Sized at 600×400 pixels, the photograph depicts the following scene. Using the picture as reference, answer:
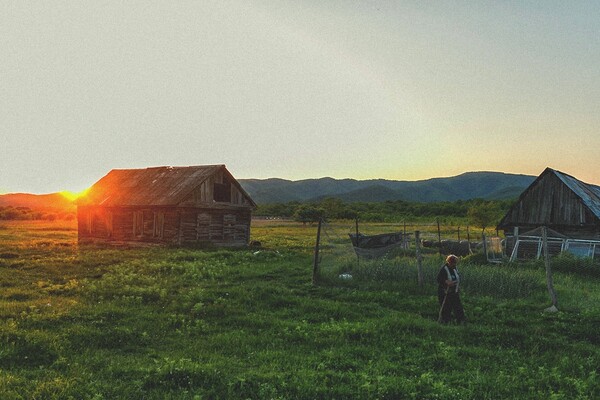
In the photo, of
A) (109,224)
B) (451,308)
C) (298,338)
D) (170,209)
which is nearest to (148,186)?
(109,224)

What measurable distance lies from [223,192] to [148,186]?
5725 millimetres

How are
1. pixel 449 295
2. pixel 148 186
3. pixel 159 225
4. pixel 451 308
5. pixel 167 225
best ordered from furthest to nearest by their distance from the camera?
pixel 148 186, pixel 159 225, pixel 167 225, pixel 451 308, pixel 449 295

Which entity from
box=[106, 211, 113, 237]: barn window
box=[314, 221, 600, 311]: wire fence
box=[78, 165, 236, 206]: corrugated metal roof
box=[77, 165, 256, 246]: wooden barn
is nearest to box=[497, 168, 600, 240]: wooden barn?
box=[314, 221, 600, 311]: wire fence

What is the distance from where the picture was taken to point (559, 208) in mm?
27328

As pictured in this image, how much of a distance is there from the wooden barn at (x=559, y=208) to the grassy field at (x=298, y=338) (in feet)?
35.5

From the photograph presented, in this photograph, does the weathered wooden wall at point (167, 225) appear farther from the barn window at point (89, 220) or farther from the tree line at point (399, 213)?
the tree line at point (399, 213)

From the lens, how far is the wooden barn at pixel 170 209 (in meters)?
31.8

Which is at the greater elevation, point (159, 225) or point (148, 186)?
point (148, 186)

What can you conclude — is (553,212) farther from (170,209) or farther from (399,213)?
(399,213)

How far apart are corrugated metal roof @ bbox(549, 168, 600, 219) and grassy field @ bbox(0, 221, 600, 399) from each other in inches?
441

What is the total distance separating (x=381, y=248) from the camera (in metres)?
21.7

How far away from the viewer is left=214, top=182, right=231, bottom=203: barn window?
3569 centimetres

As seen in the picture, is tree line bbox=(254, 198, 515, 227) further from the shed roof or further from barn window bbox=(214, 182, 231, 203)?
the shed roof

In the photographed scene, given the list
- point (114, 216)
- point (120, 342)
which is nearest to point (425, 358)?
point (120, 342)
